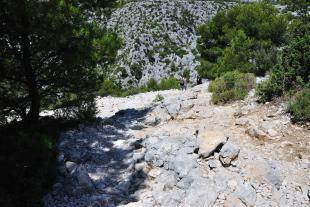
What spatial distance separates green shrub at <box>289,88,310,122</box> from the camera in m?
10.1

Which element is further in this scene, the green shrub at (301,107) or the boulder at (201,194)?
the green shrub at (301,107)

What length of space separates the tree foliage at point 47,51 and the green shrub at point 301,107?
599 centimetres

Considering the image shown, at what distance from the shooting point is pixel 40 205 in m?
8.64

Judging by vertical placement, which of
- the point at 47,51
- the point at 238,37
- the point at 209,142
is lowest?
the point at 209,142

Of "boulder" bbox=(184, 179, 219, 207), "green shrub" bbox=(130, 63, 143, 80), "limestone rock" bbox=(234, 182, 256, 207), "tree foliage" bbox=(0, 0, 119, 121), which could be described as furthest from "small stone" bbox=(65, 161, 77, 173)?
"green shrub" bbox=(130, 63, 143, 80)

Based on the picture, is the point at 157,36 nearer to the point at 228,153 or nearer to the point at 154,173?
the point at 154,173

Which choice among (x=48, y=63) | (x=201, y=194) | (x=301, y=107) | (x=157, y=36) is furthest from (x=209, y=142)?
(x=157, y=36)

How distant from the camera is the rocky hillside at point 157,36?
2625 inches

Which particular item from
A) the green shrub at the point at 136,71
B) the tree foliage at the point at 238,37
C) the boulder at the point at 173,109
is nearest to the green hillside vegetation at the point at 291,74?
the boulder at the point at 173,109

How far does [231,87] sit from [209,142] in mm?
5368

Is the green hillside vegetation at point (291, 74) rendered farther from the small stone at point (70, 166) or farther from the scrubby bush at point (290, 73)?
the small stone at point (70, 166)

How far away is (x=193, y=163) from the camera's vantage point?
914 cm

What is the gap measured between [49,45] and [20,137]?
336cm

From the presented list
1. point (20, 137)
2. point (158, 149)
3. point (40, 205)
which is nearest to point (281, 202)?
point (158, 149)
